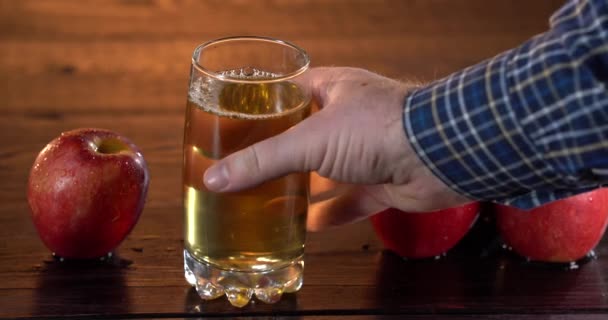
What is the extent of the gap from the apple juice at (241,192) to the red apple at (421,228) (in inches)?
6.2

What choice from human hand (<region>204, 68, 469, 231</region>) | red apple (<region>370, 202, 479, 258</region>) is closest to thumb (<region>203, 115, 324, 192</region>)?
human hand (<region>204, 68, 469, 231</region>)

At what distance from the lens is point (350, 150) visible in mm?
1031

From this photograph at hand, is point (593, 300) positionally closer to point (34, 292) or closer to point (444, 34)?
point (34, 292)

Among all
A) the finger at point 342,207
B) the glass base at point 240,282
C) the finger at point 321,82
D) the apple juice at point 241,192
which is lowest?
the glass base at point 240,282

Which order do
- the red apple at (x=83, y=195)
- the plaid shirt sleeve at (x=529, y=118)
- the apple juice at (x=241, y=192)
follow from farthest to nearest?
the red apple at (x=83, y=195), the apple juice at (x=241, y=192), the plaid shirt sleeve at (x=529, y=118)

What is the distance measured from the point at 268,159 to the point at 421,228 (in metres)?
0.29

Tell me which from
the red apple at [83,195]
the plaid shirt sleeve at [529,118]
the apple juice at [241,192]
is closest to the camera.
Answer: the plaid shirt sleeve at [529,118]

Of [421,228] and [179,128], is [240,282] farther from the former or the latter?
[179,128]

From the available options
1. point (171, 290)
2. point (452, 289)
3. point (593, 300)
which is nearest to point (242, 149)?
point (171, 290)

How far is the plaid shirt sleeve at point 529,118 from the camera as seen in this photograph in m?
0.93

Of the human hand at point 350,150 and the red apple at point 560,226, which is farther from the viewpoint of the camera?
the red apple at point 560,226

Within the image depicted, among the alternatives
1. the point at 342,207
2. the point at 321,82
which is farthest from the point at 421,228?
the point at 321,82

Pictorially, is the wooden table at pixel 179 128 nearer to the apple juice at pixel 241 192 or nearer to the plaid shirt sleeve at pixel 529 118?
the apple juice at pixel 241 192

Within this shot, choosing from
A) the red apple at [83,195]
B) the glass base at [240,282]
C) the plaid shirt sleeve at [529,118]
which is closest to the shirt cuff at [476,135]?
the plaid shirt sleeve at [529,118]
